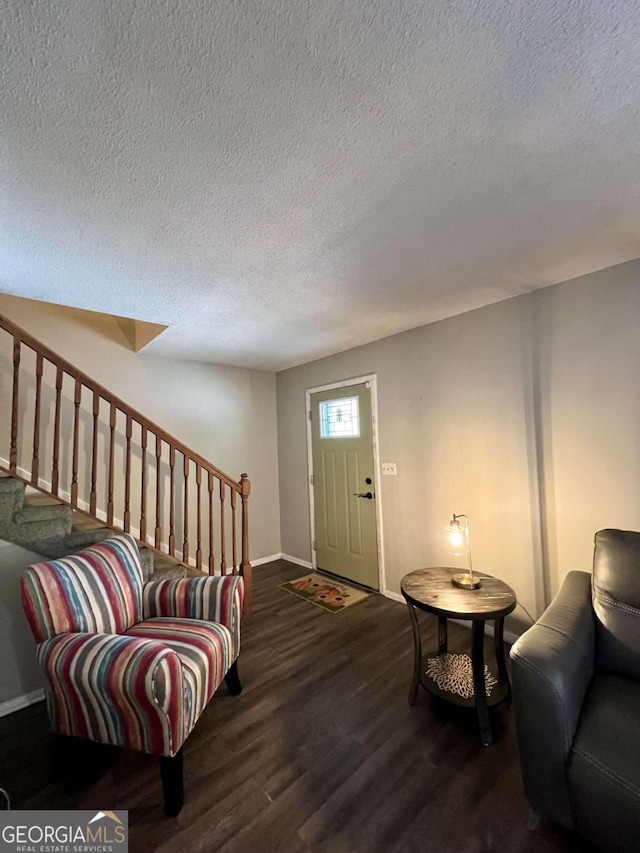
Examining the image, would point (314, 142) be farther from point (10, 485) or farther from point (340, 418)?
point (340, 418)

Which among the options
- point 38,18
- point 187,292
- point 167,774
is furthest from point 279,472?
point 38,18

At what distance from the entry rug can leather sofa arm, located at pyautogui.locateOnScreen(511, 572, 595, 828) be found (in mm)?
1818

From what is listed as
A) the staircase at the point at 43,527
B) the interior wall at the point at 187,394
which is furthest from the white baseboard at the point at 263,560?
the staircase at the point at 43,527

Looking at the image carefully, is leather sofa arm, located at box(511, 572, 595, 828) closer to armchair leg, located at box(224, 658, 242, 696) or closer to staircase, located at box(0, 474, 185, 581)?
armchair leg, located at box(224, 658, 242, 696)

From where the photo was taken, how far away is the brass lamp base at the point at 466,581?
5.98ft

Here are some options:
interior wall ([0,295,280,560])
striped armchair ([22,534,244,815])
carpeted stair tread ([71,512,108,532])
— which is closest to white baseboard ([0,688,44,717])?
striped armchair ([22,534,244,815])

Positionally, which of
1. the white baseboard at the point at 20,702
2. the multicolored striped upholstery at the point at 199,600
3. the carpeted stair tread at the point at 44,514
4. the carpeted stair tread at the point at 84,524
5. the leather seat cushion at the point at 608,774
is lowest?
the white baseboard at the point at 20,702

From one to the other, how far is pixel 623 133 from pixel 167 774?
108 inches

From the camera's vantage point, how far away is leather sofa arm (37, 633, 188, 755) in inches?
48.9

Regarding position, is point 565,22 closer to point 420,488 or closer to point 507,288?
point 507,288

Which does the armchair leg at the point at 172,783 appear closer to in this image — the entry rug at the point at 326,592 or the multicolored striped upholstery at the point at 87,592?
the multicolored striped upholstery at the point at 87,592

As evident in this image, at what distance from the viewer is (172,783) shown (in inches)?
50.2

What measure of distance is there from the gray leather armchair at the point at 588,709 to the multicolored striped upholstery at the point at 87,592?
1790mm

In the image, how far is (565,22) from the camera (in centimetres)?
79
